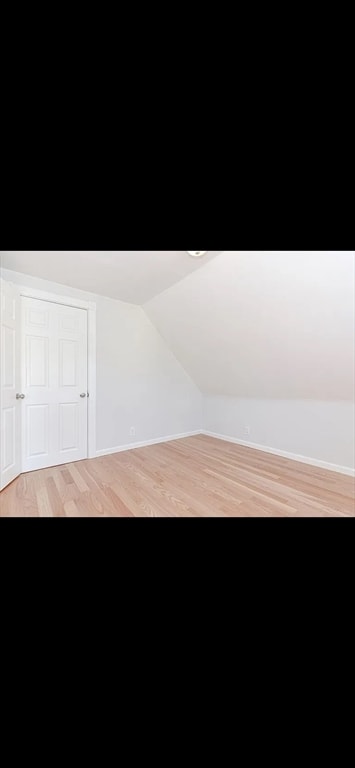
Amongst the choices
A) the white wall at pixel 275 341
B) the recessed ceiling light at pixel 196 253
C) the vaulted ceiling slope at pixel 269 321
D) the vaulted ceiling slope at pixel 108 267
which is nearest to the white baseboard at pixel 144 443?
the white wall at pixel 275 341

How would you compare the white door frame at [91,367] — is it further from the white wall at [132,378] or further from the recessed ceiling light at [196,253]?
the recessed ceiling light at [196,253]

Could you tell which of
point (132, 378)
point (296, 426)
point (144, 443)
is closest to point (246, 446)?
point (296, 426)

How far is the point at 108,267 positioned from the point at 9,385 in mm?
1451

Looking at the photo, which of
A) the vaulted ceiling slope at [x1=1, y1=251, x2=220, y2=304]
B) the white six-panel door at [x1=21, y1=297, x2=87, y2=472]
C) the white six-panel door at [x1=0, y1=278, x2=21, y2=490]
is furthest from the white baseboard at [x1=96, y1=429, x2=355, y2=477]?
the vaulted ceiling slope at [x1=1, y1=251, x2=220, y2=304]

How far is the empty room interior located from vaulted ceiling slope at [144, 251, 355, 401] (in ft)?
0.05

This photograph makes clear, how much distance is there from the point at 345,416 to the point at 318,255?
1.82 meters

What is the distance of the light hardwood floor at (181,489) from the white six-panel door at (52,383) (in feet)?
0.74

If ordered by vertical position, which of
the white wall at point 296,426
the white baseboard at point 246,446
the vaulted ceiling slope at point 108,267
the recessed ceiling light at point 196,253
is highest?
the vaulted ceiling slope at point 108,267

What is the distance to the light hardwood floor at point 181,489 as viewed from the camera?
1912mm

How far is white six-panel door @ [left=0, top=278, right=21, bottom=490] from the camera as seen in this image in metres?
2.24

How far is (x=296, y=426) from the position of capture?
3209mm
